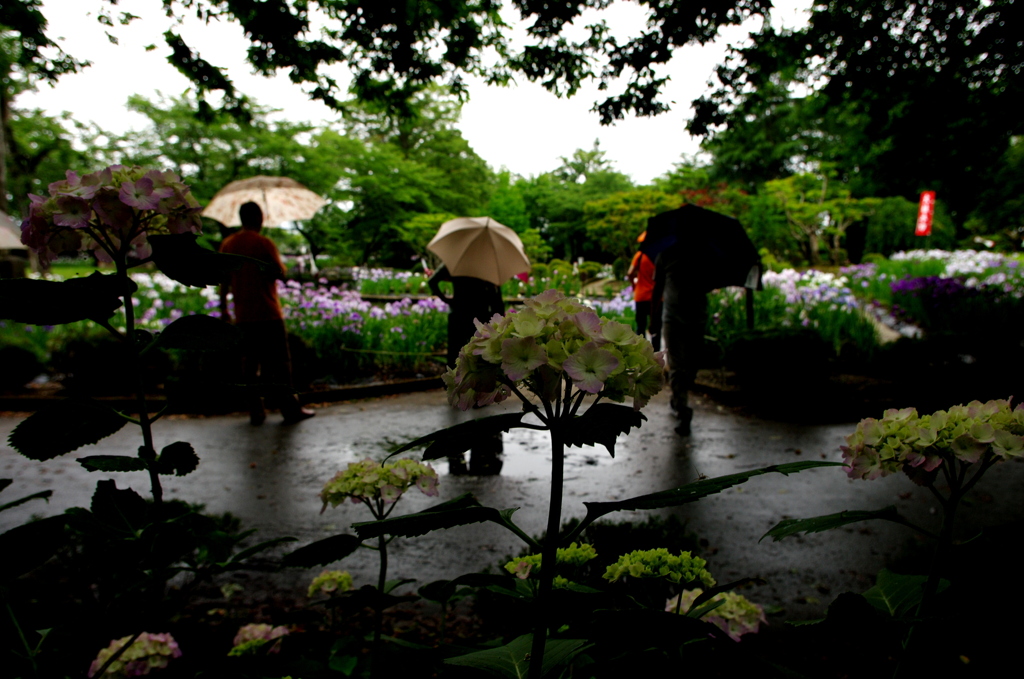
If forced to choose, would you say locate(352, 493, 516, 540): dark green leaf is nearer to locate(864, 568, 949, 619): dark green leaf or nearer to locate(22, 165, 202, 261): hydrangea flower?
locate(864, 568, 949, 619): dark green leaf

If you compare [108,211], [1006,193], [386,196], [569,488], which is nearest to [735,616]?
[108,211]

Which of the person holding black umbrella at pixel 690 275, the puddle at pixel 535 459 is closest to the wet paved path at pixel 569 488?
the puddle at pixel 535 459

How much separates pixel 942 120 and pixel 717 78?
125 inches

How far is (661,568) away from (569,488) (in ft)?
10.5

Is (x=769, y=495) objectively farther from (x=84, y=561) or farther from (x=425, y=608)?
(x=84, y=561)

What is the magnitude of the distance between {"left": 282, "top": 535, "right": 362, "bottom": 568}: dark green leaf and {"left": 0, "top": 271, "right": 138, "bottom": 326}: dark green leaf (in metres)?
0.49

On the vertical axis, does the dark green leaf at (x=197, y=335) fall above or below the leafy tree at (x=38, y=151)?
below

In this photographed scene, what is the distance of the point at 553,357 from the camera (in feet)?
2.77

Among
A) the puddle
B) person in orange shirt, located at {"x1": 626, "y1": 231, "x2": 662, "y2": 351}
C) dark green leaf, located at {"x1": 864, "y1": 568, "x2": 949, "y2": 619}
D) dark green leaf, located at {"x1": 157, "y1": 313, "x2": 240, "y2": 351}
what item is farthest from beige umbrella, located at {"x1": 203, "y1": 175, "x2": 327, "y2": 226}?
dark green leaf, located at {"x1": 864, "y1": 568, "x2": 949, "y2": 619}

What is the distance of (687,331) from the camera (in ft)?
17.8

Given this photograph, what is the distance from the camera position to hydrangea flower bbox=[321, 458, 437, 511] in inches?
58.3

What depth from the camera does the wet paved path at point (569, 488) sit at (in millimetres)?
3123

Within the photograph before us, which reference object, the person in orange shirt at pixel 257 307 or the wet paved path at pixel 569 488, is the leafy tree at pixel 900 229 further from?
the person in orange shirt at pixel 257 307

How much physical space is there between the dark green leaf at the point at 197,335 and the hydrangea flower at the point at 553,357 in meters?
0.43
